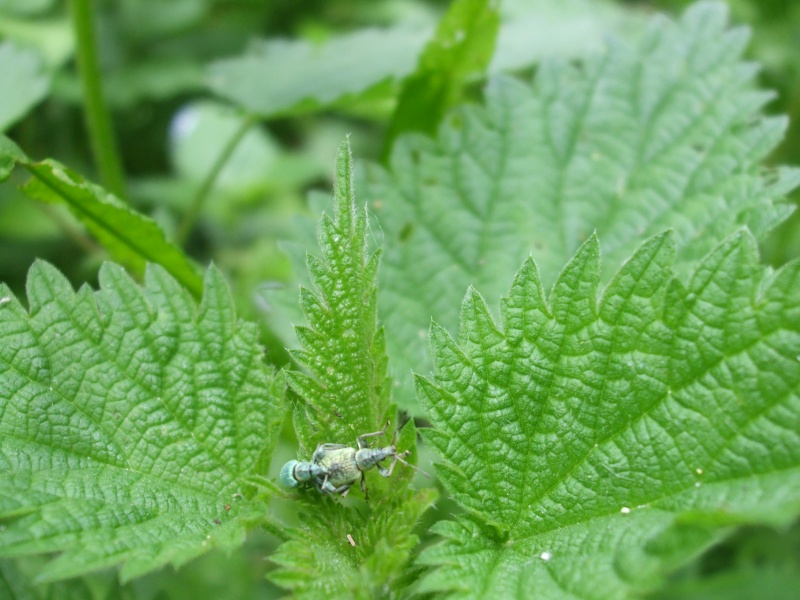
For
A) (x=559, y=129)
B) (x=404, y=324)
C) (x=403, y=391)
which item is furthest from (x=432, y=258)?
(x=559, y=129)

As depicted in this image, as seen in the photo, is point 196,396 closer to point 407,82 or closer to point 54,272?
point 54,272

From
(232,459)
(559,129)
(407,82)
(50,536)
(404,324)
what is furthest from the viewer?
(407,82)

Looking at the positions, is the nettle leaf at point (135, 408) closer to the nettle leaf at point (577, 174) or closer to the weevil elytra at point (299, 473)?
the weevil elytra at point (299, 473)

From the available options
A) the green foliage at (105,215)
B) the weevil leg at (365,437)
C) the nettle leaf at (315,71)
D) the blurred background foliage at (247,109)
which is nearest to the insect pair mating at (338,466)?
the weevil leg at (365,437)

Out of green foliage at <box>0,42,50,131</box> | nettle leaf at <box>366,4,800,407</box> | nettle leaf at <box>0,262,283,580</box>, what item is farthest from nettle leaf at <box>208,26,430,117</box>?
nettle leaf at <box>0,262,283,580</box>

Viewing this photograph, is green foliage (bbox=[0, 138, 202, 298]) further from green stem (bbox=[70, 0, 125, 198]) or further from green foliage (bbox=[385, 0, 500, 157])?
green foliage (bbox=[385, 0, 500, 157])

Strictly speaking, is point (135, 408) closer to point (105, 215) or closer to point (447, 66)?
point (105, 215)

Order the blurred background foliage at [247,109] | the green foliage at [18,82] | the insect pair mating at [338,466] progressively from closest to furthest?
1. the insect pair mating at [338,466]
2. the green foliage at [18,82]
3. the blurred background foliage at [247,109]
